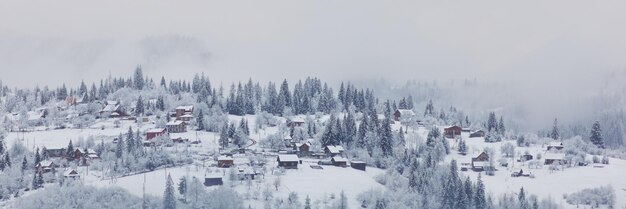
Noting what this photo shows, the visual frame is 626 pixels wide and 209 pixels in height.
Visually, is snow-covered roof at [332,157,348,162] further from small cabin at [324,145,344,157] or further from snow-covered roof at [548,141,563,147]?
snow-covered roof at [548,141,563,147]

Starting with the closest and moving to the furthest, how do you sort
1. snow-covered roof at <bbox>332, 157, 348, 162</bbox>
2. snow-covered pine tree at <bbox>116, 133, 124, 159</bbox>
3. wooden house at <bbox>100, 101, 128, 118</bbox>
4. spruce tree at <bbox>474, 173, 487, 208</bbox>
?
spruce tree at <bbox>474, 173, 487, 208</bbox>, snow-covered pine tree at <bbox>116, 133, 124, 159</bbox>, snow-covered roof at <bbox>332, 157, 348, 162</bbox>, wooden house at <bbox>100, 101, 128, 118</bbox>

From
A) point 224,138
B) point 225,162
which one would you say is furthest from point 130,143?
point 225,162

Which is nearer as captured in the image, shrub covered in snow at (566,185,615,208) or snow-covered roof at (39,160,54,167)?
shrub covered in snow at (566,185,615,208)

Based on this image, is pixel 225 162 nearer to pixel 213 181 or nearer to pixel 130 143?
pixel 213 181

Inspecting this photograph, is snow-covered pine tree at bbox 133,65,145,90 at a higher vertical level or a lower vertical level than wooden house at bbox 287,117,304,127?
higher

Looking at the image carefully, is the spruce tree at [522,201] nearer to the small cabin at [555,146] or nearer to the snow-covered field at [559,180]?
the snow-covered field at [559,180]

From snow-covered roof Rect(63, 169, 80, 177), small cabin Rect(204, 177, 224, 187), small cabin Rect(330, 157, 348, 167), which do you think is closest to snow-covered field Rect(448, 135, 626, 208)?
small cabin Rect(330, 157, 348, 167)
